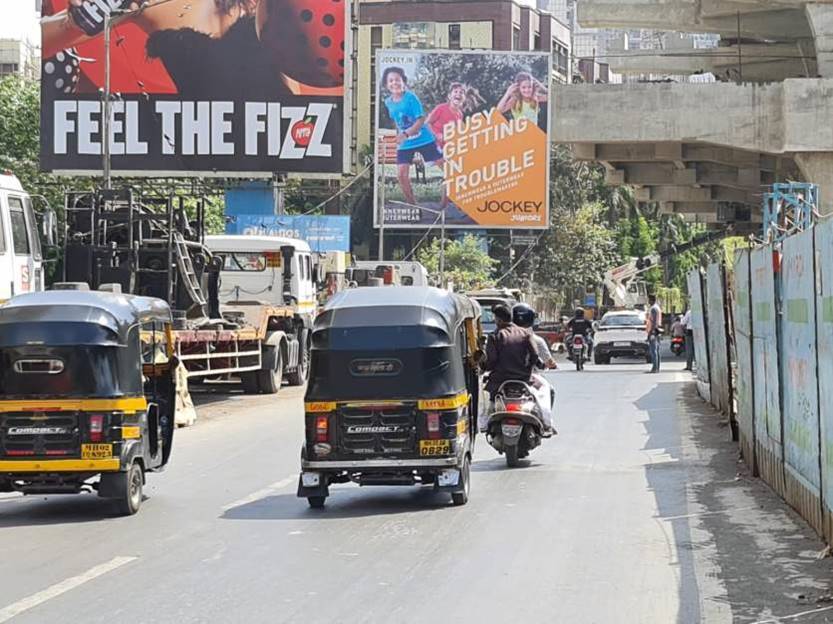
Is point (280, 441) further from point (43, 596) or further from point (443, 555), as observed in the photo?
point (43, 596)

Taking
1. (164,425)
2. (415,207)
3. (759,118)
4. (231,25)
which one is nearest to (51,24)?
(231,25)

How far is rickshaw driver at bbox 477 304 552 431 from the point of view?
16141 millimetres

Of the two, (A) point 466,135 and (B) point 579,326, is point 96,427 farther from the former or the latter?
(A) point 466,135

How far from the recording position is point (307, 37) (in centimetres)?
4672

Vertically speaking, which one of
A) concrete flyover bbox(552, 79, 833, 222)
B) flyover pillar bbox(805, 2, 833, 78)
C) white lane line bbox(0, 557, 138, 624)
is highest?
flyover pillar bbox(805, 2, 833, 78)

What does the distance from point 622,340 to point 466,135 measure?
16062 millimetres

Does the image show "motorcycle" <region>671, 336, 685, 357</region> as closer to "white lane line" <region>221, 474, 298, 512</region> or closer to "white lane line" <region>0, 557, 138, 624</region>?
"white lane line" <region>221, 474, 298, 512</region>

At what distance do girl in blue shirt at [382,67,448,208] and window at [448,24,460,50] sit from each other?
4558 centimetres

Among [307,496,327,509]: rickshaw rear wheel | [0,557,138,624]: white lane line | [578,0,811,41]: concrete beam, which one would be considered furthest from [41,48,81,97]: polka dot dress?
[0,557,138,624]: white lane line

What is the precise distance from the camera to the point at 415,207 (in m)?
59.8

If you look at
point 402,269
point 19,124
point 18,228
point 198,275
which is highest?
point 19,124

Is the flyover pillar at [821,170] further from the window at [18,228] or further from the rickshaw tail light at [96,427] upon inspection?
the rickshaw tail light at [96,427]

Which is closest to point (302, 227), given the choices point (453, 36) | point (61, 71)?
point (61, 71)

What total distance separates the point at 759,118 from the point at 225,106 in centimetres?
1636
